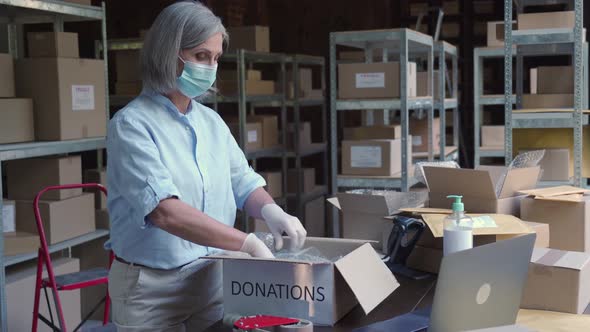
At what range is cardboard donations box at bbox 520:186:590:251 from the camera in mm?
2412

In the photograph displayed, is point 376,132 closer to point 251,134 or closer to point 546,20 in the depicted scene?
point 251,134

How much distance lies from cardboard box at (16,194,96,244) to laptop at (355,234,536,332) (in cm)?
268

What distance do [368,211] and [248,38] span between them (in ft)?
11.5

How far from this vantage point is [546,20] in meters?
3.78

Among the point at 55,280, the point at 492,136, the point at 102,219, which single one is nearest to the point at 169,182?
the point at 55,280

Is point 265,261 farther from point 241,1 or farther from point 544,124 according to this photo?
point 241,1

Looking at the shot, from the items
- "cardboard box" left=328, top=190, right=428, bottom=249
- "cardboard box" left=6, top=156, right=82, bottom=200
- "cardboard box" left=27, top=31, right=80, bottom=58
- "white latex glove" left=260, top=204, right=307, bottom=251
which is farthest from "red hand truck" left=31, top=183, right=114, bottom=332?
"white latex glove" left=260, top=204, right=307, bottom=251

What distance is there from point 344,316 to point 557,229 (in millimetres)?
987

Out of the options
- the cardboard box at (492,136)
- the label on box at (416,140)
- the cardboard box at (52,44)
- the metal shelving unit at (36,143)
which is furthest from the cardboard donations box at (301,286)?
the cardboard box at (492,136)

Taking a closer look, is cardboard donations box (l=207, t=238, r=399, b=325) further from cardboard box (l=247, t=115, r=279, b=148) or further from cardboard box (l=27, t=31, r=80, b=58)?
cardboard box (l=247, t=115, r=279, b=148)

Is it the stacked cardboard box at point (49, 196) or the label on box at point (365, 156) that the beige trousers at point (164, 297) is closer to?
the stacked cardboard box at point (49, 196)

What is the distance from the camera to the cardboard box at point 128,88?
557 cm

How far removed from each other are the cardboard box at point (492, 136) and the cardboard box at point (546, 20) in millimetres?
2442

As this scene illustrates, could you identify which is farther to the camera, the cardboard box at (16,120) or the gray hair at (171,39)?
the cardboard box at (16,120)
